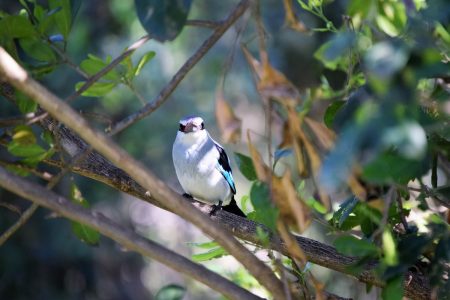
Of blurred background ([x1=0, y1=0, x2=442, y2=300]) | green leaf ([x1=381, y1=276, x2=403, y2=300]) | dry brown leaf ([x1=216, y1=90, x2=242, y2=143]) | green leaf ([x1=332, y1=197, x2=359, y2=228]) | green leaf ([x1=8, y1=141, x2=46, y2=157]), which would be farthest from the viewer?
blurred background ([x1=0, y1=0, x2=442, y2=300])

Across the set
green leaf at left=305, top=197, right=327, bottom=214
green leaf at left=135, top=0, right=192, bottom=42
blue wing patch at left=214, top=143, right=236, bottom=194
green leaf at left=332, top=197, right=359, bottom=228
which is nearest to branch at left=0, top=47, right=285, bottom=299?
green leaf at left=135, top=0, right=192, bottom=42

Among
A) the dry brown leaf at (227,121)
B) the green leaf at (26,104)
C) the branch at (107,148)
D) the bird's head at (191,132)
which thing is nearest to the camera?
the branch at (107,148)

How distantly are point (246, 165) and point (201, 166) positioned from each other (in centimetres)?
229

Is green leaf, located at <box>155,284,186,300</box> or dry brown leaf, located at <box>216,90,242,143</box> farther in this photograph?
green leaf, located at <box>155,284,186,300</box>

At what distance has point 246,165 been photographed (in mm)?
2543

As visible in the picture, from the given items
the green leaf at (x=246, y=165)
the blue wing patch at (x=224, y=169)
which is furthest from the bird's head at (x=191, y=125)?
the green leaf at (x=246, y=165)

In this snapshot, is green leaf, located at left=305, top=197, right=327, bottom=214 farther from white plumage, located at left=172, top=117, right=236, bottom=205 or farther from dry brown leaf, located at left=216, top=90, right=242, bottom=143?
white plumage, located at left=172, top=117, right=236, bottom=205

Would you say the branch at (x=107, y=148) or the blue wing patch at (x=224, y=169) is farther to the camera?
the blue wing patch at (x=224, y=169)

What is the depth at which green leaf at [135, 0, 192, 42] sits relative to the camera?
1.81 meters

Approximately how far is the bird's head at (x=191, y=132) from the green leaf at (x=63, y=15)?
275 centimetres

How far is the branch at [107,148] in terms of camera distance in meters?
1.59

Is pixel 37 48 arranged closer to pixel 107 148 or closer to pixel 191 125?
pixel 107 148

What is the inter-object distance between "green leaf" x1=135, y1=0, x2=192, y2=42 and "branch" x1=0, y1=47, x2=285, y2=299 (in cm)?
34

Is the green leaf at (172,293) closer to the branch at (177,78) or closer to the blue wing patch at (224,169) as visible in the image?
the branch at (177,78)
